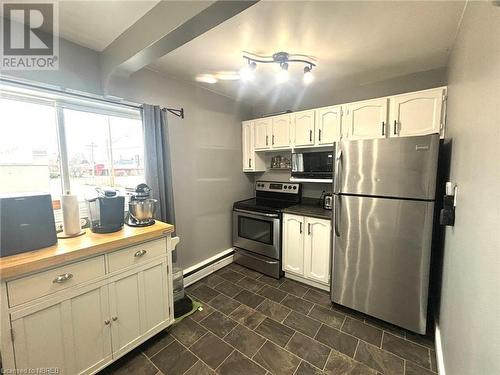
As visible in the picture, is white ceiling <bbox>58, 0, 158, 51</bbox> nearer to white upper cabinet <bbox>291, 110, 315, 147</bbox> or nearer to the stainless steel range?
white upper cabinet <bbox>291, 110, 315, 147</bbox>

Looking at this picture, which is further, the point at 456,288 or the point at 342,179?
the point at 342,179

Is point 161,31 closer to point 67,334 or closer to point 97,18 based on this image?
point 97,18

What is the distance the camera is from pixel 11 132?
1.54 m

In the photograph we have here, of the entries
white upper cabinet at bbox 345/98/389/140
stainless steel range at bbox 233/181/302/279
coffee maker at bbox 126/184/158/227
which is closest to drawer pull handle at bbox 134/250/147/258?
coffee maker at bbox 126/184/158/227

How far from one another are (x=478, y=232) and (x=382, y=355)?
4.50ft

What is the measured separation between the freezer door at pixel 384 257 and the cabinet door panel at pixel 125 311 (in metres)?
1.78

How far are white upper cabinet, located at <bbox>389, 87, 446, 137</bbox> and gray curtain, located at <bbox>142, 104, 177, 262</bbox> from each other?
7.54 feet

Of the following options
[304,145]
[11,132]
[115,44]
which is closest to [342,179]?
[304,145]

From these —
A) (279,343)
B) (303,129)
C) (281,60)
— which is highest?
(281,60)

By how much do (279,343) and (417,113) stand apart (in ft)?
7.83

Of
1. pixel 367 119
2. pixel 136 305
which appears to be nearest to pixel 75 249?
pixel 136 305

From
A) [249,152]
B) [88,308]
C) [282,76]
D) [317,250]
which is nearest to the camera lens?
[88,308]

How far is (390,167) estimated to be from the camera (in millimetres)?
1787

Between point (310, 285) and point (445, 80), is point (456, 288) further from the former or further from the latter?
point (445, 80)
